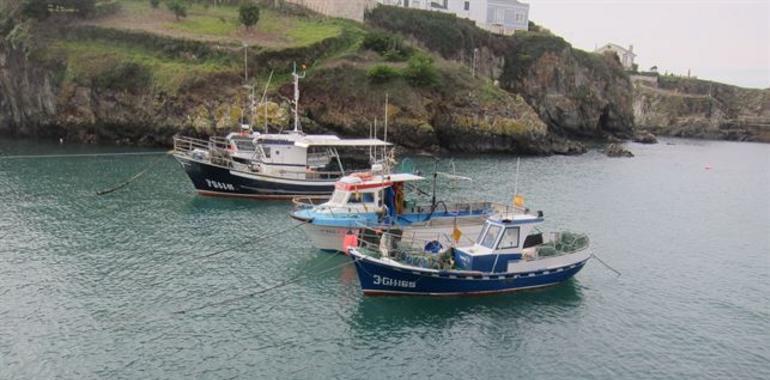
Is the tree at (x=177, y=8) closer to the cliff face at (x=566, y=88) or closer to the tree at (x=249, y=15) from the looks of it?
the tree at (x=249, y=15)

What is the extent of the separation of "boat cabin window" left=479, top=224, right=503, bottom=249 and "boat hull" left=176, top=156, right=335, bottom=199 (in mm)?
19874

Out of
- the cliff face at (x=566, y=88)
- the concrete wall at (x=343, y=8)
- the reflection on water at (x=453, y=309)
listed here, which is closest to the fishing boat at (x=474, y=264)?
the reflection on water at (x=453, y=309)

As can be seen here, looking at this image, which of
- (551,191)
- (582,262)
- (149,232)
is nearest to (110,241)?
(149,232)

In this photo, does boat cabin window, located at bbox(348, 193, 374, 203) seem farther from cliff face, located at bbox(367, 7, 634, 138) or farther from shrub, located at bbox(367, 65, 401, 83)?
cliff face, located at bbox(367, 7, 634, 138)

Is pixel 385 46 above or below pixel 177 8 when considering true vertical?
below

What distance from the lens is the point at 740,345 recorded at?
22.8m

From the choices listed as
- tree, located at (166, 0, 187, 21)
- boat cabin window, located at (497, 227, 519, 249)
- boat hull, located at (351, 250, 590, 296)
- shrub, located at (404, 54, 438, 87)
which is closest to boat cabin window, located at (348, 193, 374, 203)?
boat hull, located at (351, 250, 590, 296)

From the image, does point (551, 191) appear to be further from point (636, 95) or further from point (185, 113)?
point (636, 95)

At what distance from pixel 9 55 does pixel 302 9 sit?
3777cm

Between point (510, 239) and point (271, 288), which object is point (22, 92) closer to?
point (271, 288)

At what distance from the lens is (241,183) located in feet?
140

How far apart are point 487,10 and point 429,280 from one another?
272 ft

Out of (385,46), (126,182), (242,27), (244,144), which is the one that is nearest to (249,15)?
(242,27)

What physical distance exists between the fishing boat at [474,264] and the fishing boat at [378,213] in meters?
3.15
